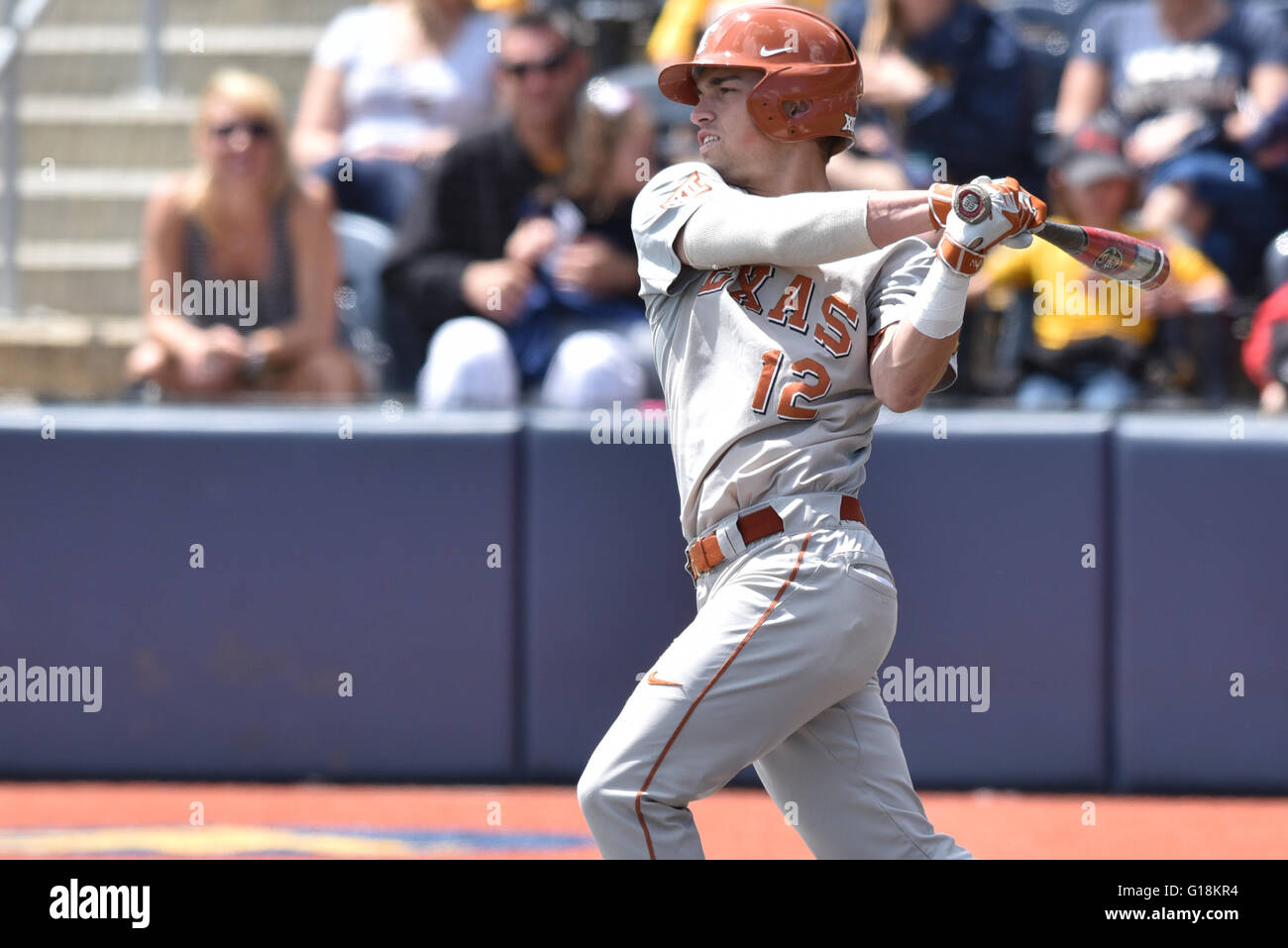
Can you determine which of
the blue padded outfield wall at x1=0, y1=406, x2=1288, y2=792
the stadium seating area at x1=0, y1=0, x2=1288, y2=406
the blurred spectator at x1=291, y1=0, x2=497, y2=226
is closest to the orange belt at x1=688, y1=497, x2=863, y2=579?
the blue padded outfield wall at x1=0, y1=406, x2=1288, y2=792

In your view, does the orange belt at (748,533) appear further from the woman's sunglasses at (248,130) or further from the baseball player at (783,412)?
the woman's sunglasses at (248,130)

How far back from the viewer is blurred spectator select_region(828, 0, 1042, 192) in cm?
595

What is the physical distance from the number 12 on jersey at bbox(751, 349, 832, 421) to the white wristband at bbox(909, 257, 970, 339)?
0.19 meters

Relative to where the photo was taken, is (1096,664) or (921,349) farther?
(1096,664)

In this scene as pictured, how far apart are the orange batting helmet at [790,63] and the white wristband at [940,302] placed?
Result: 0.39 meters

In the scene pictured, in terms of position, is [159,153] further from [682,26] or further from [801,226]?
[801,226]

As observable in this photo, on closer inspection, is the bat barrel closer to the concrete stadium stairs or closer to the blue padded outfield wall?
the blue padded outfield wall

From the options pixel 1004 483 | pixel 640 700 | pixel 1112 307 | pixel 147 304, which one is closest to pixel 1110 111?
pixel 1112 307

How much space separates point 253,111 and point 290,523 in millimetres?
1472

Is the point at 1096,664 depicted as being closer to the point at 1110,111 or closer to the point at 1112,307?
the point at 1112,307

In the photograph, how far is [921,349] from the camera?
2492 mm

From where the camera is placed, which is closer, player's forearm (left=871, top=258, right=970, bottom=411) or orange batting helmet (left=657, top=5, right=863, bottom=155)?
player's forearm (left=871, top=258, right=970, bottom=411)

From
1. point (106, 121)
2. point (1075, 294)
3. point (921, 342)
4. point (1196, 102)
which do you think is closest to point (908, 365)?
point (921, 342)

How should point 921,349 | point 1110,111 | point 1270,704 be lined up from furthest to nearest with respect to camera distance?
point 1110,111 → point 1270,704 → point 921,349
